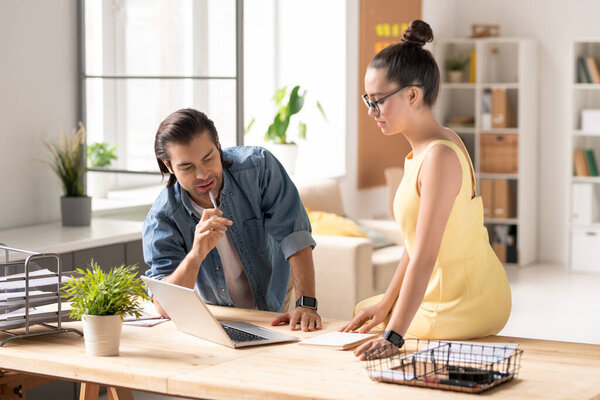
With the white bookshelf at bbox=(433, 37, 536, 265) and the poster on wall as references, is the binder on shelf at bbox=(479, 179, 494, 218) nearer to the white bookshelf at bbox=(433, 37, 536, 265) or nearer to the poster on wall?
the white bookshelf at bbox=(433, 37, 536, 265)

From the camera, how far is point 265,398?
63.7 inches

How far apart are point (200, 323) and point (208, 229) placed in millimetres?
283

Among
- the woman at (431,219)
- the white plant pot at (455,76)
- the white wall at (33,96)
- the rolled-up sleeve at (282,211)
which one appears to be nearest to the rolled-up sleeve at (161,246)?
the rolled-up sleeve at (282,211)

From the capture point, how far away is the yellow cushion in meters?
5.09

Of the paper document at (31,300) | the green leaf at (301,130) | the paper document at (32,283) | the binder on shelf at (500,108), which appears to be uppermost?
the binder on shelf at (500,108)

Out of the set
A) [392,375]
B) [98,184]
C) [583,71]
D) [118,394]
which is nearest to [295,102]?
[98,184]

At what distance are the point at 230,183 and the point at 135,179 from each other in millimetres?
1786

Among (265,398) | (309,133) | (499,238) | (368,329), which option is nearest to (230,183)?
(368,329)

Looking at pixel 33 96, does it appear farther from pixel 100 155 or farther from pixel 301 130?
pixel 301 130

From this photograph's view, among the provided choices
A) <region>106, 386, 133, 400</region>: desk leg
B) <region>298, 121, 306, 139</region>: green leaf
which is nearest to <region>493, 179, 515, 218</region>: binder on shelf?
<region>298, 121, 306, 139</region>: green leaf

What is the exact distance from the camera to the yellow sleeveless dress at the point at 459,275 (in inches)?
76.0

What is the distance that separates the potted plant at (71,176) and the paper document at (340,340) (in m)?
2.15

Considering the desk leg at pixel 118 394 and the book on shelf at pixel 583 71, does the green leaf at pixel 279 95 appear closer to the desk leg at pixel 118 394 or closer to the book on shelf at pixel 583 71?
the book on shelf at pixel 583 71

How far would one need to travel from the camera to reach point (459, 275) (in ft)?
6.48
